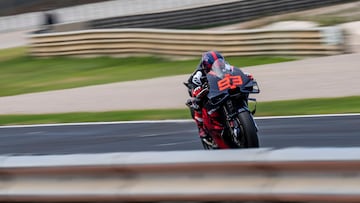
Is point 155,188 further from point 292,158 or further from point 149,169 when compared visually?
point 292,158

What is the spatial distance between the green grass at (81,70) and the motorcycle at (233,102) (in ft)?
47.1

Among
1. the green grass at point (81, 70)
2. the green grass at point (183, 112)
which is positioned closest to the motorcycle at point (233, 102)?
the green grass at point (183, 112)

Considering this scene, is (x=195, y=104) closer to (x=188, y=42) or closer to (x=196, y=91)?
(x=196, y=91)

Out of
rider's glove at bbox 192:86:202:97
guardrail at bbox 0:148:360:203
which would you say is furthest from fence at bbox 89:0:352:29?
guardrail at bbox 0:148:360:203

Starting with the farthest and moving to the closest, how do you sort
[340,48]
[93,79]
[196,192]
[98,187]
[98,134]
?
1. [93,79]
2. [340,48]
3. [98,134]
4. [98,187]
5. [196,192]

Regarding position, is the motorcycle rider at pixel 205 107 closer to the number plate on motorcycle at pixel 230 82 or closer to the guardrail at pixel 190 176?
the number plate on motorcycle at pixel 230 82

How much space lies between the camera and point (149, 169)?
6.23 metres

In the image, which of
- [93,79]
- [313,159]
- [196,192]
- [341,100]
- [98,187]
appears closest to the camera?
[313,159]

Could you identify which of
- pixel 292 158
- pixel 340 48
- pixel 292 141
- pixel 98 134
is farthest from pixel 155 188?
pixel 340 48

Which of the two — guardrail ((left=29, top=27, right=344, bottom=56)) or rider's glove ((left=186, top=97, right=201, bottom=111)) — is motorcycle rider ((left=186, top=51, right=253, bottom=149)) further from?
guardrail ((left=29, top=27, right=344, bottom=56))

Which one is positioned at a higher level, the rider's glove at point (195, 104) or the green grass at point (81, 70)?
the green grass at point (81, 70)

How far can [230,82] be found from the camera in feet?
30.5

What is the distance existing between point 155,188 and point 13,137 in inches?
365

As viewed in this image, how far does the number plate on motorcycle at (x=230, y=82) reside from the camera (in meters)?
9.27
